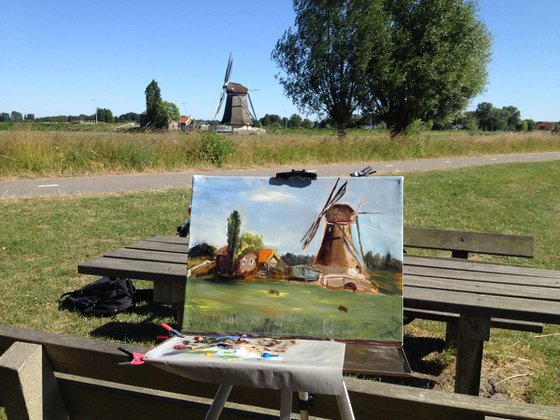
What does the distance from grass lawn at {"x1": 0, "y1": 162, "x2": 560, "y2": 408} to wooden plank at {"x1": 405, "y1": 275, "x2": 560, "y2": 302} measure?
0.99m

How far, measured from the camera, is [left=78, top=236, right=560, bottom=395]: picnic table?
9.11 ft

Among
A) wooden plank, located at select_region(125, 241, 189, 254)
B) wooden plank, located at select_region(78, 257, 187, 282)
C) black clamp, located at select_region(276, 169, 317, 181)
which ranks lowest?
wooden plank, located at select_region(78, 257, 187, 282)

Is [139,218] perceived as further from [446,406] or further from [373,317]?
[446,406]

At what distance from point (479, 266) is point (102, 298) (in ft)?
10.7

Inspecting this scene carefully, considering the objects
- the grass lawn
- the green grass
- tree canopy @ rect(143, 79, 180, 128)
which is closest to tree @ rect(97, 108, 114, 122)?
tree canopy @ rect(143, 79, 180, 128)

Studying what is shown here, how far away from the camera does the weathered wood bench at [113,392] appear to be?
5.05ft

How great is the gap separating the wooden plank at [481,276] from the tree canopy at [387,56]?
27865 mm

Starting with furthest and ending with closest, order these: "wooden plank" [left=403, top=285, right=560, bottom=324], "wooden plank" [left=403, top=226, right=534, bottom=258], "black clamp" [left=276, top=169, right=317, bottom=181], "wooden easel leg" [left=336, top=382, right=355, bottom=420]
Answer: "wooden plank" [left=403, top=226, right=534, bottom=258] < "wooden plank" [left=403, top=285, right=560, bottom=324] < "black clamp" [left=276, top=169, right=317, bottom=181] < "wooden easel leg" [left=336, top=382, right=355, bottom=420]

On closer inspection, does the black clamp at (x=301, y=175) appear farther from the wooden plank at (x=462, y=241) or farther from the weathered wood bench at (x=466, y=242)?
the wooden plank at (x=462, y=241)

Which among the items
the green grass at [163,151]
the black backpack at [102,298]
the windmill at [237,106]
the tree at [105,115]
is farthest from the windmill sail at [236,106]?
the black backpack at [102,298]

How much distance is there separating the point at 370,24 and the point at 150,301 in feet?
91.4

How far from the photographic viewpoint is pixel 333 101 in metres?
33.2

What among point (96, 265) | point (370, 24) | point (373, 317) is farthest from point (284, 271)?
point (370, 24)

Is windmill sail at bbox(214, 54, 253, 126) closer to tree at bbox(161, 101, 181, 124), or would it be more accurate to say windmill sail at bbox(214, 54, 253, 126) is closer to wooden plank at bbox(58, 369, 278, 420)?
tree at bbox(161, 101, 181, 124)
